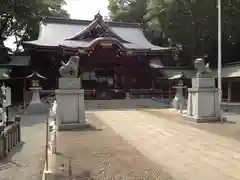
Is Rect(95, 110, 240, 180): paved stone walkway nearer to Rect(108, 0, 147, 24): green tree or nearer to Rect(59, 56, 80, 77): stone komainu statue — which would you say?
Rect(59, 56, 80, 77): stone komainu statue

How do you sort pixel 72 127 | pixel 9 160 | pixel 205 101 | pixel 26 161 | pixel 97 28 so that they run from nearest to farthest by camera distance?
pixel 26 161, pixel 9 160, pixel 72 127, pixel 205 101, pixel 97 28

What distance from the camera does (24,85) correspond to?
24328 mm

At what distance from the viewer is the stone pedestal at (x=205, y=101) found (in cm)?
1350

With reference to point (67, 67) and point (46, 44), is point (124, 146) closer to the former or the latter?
point (67, 67)

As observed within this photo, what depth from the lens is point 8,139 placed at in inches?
332

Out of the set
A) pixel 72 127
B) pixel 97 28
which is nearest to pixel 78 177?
pixel 72 127

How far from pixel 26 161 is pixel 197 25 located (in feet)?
88.1

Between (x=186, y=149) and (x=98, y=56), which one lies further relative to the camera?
(x=98, y=56)

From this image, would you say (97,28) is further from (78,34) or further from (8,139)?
(8,139)

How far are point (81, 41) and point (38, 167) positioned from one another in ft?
71.2

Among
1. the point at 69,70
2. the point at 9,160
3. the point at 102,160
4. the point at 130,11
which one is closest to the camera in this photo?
the point at 102,160

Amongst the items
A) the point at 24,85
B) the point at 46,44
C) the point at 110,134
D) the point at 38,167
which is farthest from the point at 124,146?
the point at 46,44

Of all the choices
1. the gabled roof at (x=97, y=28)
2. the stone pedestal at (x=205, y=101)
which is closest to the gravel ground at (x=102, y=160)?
the stone pedestal at (x=205, y=101)

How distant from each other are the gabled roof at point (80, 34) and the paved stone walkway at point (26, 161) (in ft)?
51.9
